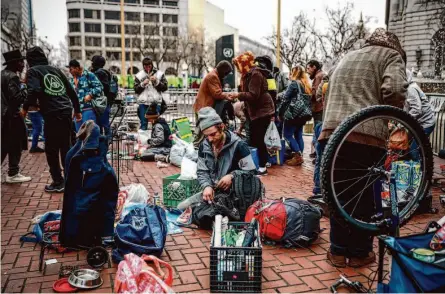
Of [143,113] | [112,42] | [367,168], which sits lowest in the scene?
[367,168]

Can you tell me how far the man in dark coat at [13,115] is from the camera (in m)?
6.32

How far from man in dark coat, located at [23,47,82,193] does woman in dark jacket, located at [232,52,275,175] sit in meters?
2.91

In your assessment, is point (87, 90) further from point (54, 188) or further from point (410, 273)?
point (410, 273)

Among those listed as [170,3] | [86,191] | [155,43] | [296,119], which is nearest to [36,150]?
[296,119]

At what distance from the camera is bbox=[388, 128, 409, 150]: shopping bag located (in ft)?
15.5

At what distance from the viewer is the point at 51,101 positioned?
20.4 feet

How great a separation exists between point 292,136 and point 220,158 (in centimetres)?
407

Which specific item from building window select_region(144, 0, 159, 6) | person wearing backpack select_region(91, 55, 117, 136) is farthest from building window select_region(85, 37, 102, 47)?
person wearing backpack select_region(91, 55, 117, 136)

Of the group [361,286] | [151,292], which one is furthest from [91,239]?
[361,286]

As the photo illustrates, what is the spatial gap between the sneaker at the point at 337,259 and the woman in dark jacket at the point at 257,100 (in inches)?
147

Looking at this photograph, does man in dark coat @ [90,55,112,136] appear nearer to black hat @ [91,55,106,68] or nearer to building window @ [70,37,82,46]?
black hat @ [91,55,106,68]

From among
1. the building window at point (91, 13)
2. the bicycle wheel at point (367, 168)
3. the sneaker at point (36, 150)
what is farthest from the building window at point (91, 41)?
the bicycle wheel at point (367, 168)

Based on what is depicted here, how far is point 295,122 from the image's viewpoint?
8266mm

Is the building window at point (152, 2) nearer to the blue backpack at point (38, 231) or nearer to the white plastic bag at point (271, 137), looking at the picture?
the white plastic bag at point (271, 137)
